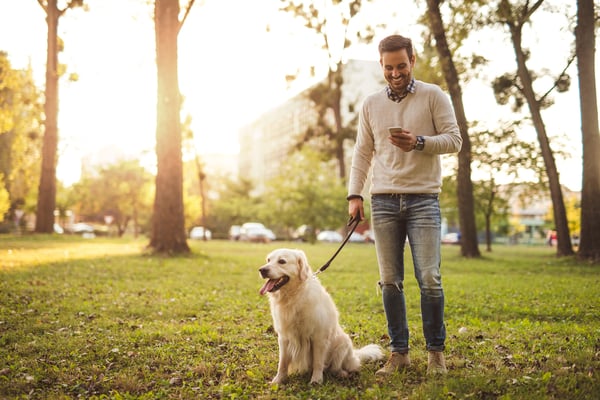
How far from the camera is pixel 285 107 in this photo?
99438 millimetres

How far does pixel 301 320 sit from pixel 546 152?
1755 centimetres

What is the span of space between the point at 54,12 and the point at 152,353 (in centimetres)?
2473

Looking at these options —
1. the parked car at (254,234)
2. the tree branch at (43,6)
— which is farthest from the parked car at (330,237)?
the tree branch at (43,6)

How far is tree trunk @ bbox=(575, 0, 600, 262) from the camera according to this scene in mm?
16195

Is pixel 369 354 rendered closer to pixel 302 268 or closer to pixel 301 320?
pixel 301 320

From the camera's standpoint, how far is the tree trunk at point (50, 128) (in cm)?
2497

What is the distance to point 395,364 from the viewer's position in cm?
467

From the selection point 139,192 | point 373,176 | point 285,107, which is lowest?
point 373,176

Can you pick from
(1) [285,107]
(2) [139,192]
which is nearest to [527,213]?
(1) [285,107]

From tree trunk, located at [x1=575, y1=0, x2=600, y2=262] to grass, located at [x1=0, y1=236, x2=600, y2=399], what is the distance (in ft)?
17.9

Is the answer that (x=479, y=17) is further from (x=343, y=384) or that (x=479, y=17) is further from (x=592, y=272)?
(x=343, y=384)

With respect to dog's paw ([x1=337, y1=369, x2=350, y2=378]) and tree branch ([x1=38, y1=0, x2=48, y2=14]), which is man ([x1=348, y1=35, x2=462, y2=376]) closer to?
dog's paw ([x1=337, y1=369, x2=350, y2=378])

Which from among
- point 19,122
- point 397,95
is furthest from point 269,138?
point 397,95

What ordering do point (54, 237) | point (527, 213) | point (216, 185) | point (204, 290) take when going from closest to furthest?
point (204, 290)
point (54, 237)
point (216, 185)
point (527, 213)
